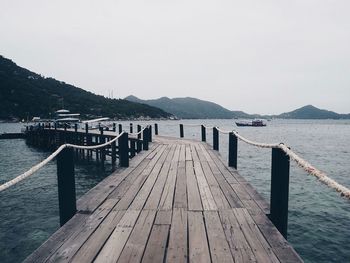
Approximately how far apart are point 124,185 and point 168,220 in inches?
91.0

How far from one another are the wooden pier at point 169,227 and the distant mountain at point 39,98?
122 metres

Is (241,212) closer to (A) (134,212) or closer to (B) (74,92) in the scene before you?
(A) (134,212)

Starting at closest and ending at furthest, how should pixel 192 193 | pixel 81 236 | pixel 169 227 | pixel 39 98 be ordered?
pixel 81 236
pixel 169 227
pixel 192 193
pixel 39 98

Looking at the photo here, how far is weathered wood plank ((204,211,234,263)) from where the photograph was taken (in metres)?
2.98

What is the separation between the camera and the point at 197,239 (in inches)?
135

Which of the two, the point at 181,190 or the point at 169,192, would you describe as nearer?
the point at 169,192

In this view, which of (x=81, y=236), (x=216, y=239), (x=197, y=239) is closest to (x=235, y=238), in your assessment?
(x=216, y=239)

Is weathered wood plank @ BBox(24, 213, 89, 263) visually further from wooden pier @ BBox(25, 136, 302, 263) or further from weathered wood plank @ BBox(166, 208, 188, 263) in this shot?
weathered wood plank @ BBox(166, 208, 188, 263)

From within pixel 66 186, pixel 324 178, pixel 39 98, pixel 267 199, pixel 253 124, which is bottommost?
pixel 267 199

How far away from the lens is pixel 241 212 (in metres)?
4.34

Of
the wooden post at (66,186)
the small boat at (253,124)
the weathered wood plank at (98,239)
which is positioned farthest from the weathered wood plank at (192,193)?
the small boat at (253,124)

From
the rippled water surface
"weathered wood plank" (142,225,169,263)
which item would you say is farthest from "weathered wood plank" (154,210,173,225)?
the rippled water surface

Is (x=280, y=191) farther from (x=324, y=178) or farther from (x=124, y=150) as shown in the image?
(x=124, y=150)

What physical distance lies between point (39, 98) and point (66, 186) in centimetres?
14916
